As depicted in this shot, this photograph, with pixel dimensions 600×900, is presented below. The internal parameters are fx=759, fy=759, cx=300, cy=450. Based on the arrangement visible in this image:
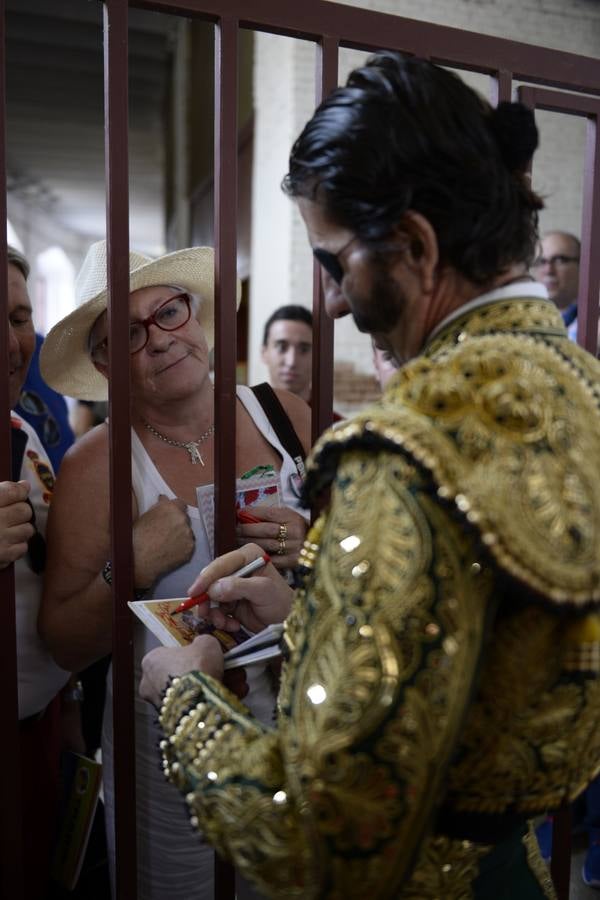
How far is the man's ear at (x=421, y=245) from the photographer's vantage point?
849 millimetres

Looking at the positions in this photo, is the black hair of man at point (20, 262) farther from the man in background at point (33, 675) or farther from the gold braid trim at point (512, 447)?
the gold braid trim at point (512, 447)

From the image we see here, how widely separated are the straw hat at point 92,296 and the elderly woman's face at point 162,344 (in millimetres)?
39

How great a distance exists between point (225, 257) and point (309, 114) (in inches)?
202

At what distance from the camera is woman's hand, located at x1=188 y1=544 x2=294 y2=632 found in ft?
4.09

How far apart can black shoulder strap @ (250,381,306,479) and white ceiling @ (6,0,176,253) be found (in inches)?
171

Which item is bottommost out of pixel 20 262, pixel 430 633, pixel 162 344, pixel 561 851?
pixel 561 851

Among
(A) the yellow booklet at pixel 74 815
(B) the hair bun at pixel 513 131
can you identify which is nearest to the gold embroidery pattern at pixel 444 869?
(B) the hair bun at pixel 513 131

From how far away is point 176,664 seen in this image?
104cm

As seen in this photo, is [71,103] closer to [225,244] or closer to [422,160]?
[225,244]

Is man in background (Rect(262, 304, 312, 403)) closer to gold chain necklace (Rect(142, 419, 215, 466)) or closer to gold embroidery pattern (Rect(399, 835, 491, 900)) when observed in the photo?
gold chain necklace (Rect(142, 419, 215, 466))

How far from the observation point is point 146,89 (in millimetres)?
12648

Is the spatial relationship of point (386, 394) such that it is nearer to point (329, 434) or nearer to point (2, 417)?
point (329, 434)

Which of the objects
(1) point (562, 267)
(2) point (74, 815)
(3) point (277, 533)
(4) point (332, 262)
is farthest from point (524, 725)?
(1) point (562, 267)

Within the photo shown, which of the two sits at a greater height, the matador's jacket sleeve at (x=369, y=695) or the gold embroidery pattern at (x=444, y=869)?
the matador's jacket sleeve at (x=369, y=695)
